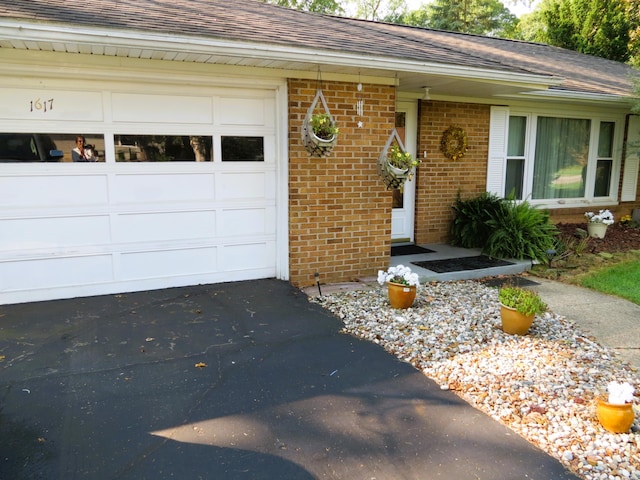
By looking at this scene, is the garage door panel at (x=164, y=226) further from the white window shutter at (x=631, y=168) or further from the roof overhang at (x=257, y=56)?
the white window shutter at (x=631, y=168)

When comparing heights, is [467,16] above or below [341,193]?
above

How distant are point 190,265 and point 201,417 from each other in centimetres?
281

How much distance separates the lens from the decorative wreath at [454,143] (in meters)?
7.82

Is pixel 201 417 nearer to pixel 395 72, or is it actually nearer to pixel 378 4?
pixel 395 72

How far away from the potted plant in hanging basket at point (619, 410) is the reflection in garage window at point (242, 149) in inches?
166

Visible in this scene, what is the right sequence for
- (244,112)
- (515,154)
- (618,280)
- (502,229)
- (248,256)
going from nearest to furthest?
(244,112) → (248,256) → (618,280) → (502,229) → (515,154)

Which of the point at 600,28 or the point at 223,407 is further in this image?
the point at 600,28

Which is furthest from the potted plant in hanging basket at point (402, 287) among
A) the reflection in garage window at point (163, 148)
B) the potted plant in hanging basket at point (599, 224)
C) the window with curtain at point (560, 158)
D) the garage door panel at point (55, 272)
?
the potted plant in hanging basket at point (599, 224)

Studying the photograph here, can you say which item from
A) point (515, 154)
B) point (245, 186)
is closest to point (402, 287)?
point (245, 186)

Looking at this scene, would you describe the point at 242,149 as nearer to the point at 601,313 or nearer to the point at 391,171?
the point at 391,171

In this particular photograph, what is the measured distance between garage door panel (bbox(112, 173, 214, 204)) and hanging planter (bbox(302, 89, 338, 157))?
1240 millimetres

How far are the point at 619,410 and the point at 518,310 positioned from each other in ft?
4.89

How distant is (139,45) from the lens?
14.0 feet

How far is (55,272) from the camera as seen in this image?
5.00 meters
